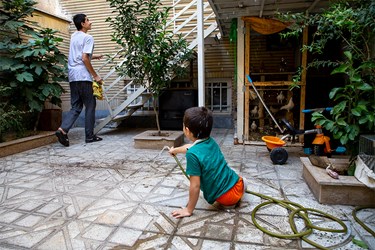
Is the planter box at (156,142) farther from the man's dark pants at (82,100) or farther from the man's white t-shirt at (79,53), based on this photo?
the man's white t-shirt at (79,53)

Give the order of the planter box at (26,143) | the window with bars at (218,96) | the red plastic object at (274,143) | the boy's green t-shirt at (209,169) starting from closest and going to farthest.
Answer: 1. the boy's green t-shirt at (209,169)
2. the red plastic object at (274,143)
3. the planter box at (26,143)
4. the window with bars at (218,96)

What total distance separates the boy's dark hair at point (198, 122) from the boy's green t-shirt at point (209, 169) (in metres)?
0.09

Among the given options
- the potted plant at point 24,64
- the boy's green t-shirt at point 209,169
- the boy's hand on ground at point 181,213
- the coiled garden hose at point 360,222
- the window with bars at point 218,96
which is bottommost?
the coiled garden hose at point 360,222

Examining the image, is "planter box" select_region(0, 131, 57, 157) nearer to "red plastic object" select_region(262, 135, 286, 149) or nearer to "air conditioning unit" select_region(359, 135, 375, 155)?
"red plastic object" select_region(262, 135, 286, 149)

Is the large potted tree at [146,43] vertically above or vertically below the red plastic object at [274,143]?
above

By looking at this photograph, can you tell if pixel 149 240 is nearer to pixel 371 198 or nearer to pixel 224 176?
pixel 224 176

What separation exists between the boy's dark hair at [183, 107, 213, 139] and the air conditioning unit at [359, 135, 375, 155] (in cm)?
128

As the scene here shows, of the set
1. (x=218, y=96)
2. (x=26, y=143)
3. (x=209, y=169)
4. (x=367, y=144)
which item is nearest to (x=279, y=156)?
(x=367, y=144)

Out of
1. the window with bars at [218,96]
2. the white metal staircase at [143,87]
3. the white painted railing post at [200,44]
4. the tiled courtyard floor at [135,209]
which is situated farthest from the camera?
the window with bars at [218,96]

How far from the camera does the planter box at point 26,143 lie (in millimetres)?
4051

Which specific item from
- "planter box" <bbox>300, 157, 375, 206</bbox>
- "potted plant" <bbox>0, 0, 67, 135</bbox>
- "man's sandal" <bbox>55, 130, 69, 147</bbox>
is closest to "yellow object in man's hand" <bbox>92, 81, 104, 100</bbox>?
"potted plant" <bbox>0, 0, 67, 135</bbox>

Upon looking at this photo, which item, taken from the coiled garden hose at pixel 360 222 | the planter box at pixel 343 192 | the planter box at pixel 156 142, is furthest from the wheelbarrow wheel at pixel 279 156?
the planter box at pixel 156 142

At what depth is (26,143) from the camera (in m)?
4.43

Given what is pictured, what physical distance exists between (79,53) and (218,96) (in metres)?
3.56
